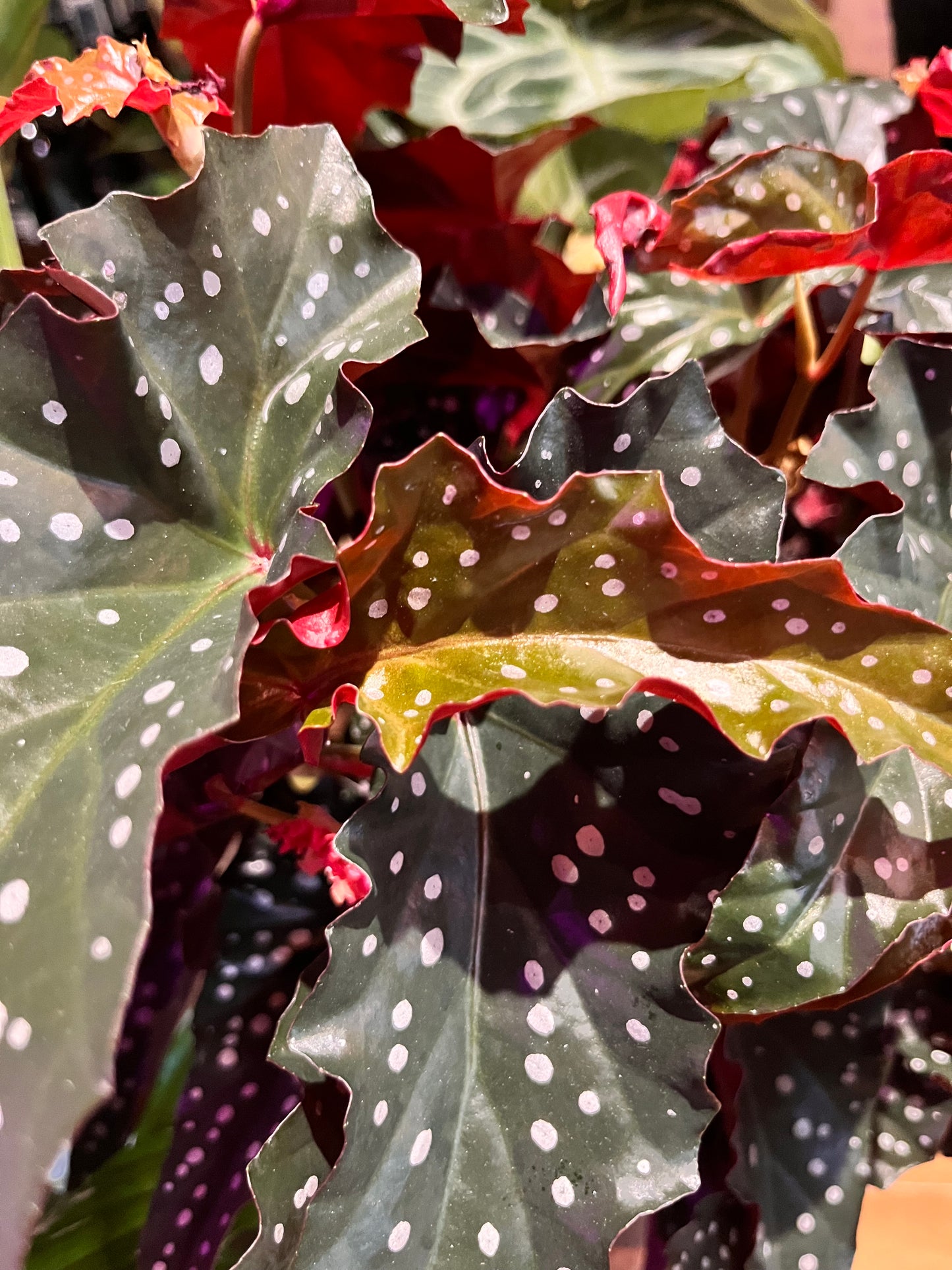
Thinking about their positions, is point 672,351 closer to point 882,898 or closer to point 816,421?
point 816,421

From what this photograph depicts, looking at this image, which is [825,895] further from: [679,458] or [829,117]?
[829,117]

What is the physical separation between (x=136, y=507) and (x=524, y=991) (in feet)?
0.83

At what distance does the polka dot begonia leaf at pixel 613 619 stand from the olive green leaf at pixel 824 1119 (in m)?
0.27

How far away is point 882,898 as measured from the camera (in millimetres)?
381

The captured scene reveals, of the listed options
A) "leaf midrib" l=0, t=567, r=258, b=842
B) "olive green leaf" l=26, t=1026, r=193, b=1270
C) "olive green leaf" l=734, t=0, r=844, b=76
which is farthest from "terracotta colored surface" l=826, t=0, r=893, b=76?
"olive green leaf" l=26, t=1026, r=193, b=1270

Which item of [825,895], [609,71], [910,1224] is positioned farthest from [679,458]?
[910,1224]

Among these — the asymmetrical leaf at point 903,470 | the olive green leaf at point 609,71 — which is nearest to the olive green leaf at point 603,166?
the olive green leaf at point 609,71

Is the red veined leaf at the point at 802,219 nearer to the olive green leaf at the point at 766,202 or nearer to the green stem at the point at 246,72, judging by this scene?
the olive green leaf at the point at 766,202

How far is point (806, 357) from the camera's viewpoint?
0.49 metres

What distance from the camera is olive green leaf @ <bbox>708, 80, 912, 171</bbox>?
552 millimetres

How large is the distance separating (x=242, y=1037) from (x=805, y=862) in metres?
0.29

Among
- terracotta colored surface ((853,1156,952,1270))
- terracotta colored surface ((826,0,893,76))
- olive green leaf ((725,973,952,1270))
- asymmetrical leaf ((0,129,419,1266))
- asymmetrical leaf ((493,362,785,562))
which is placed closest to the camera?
asymmetrical leaf ((0,129,419,1266))

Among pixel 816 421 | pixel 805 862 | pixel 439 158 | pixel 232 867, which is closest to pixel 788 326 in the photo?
pixel 816 421

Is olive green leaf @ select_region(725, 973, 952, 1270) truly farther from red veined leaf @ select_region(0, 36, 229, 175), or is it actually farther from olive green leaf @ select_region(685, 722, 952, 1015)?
red veined leaf @ select_region(0, 36, 229, 175)
